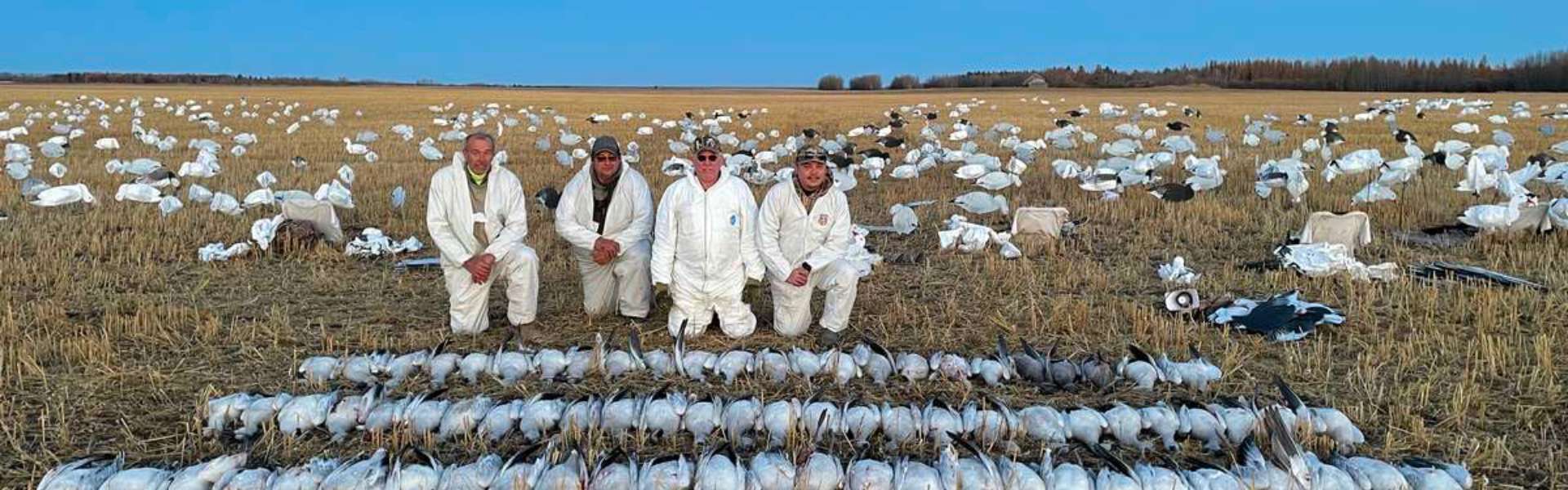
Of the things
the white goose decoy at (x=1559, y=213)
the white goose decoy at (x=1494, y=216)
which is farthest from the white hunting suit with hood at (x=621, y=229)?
the white goose decoy at (x=1559, y=213)

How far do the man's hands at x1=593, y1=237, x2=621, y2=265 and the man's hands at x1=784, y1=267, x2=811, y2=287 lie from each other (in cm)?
100

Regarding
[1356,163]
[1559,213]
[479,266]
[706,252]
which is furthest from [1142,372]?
[1356,163]

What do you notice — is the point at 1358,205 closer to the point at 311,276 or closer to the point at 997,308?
the point at 997,308

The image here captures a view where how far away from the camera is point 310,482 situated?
353 cm

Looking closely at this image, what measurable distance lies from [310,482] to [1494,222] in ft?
25.8

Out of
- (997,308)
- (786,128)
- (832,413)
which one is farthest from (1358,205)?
(786,128)

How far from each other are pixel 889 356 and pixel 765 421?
101 centimetres

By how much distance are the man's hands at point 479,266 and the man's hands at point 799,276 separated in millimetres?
1524

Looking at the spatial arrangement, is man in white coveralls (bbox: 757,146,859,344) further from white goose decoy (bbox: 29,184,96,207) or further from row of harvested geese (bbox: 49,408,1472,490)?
white goose decoy (bbox: 29,184,96,207)

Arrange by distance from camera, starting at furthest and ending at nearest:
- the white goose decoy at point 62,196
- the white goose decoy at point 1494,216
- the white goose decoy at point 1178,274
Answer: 1. the white goose decoy at point 62,196
2. the white goose decoy at point 1494,216
3. the white goose decoy at point 1178,274

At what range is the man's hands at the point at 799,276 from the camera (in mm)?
5523

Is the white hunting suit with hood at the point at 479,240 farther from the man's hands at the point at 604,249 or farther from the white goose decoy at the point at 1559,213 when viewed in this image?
the white goose decoy at the point at 1559,213

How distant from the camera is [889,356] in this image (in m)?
4.93

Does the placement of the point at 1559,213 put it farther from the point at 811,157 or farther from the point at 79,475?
the point at 79,475
